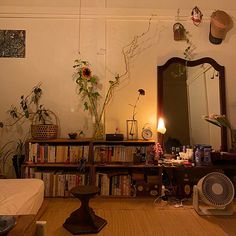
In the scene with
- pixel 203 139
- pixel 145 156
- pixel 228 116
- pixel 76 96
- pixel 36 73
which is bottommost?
pixel 145 156

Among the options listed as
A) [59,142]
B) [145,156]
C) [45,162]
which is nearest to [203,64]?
[145,156]

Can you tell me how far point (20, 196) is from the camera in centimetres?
209

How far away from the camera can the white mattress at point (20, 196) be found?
190 centimetres

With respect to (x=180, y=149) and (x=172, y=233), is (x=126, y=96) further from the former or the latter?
(x=172, y=233)

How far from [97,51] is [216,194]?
2.27m

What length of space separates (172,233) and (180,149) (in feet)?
4.80

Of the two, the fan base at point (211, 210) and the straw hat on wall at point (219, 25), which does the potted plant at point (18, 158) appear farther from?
the straw hat on wall at point (219, 25)

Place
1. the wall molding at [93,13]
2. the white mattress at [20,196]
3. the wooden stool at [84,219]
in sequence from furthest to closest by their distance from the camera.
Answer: the wall molding at [93,13] < the wooden stool at [84,219] < the white mattress at [20,196]

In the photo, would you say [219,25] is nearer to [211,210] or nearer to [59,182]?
[211,210]

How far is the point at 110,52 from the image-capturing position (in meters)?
3.53

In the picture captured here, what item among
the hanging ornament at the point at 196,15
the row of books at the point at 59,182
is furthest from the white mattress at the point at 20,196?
the hanging ornament at the point at 196,15

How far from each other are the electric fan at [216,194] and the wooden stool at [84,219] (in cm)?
105

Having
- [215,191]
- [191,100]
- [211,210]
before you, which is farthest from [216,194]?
[191,100]

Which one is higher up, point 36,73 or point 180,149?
point 36,73
